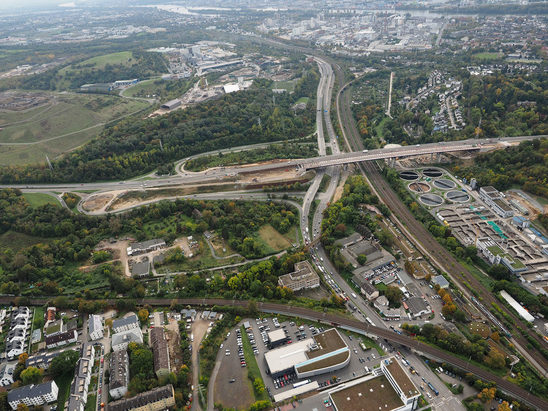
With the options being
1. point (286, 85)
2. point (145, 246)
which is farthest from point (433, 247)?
point (286, 85)

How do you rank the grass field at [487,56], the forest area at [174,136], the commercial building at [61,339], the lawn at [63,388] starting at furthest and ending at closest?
the grass field at [487,56]
the forest area at [174,136]
the commercial building at [61,339]
the lawn at [63,388]

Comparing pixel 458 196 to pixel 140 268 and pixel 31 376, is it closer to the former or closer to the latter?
pixel 140 268

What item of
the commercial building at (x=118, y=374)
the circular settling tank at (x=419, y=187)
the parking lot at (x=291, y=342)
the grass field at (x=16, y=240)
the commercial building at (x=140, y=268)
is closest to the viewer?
the commercial building at (x=118, y=374)

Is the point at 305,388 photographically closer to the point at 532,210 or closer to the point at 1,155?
the point at 532,210

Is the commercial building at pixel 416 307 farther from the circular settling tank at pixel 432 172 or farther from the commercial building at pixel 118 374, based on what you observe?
the circular settling tank at pixel 432 172

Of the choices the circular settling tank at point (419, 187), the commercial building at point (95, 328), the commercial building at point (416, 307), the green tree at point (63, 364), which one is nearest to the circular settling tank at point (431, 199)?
the circular settling tank at point (419, 187)

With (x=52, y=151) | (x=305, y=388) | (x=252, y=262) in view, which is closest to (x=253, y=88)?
(x=52, y=151)
